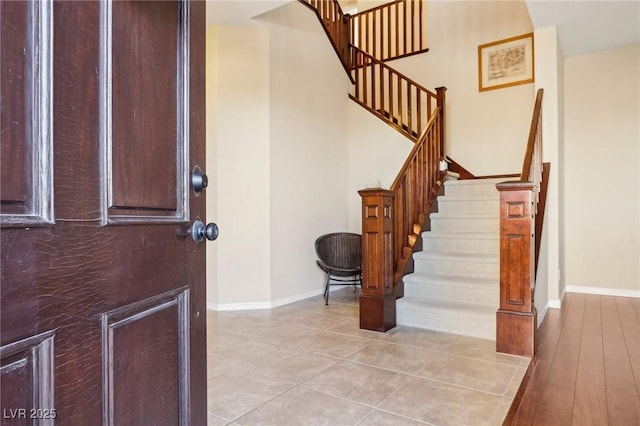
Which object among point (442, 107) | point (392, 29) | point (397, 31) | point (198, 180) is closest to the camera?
point (198, 180)

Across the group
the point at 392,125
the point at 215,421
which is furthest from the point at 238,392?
the point at 392,125

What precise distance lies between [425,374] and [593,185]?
3.60m

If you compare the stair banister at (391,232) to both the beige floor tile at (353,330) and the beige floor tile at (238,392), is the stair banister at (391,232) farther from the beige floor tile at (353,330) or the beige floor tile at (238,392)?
the beige floor tile at (238,392)

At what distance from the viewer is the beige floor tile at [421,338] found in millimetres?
2824

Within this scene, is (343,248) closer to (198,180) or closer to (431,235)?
(431,235)

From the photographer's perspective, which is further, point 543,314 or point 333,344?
point 543,314

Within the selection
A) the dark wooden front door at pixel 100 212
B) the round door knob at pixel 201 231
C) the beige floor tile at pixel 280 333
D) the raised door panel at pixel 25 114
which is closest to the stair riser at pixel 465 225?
the beige floor tile at pixel 280 333

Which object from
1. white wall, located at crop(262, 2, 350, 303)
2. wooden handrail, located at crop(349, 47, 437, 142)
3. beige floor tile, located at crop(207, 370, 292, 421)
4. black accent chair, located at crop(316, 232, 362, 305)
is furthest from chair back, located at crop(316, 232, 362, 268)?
beige floor tile, located at crop(207, 370, 292, 421)

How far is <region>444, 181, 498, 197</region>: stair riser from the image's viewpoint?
4.34m

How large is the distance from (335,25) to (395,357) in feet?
14.8

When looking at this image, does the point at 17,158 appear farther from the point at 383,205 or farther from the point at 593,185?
the point at 593,185

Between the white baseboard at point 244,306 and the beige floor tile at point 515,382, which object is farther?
the white baseboard at point 244,306

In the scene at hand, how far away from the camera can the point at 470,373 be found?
232 cm

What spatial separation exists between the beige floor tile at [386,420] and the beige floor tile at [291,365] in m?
0.55
